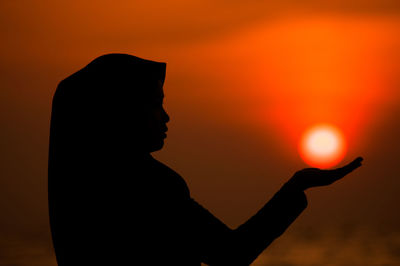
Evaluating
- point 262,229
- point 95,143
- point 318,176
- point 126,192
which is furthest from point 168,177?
point 318,176

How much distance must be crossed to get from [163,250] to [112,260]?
7.6 inches

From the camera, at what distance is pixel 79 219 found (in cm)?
332

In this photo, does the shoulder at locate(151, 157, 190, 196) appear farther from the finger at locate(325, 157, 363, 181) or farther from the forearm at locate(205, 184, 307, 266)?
the finger at locate(325, 157, 363, 181)

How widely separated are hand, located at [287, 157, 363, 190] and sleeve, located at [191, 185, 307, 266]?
5 cm

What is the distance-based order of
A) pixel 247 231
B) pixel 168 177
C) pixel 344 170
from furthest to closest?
pixel 168 177 → pixel 247 231 → pixel 344 170

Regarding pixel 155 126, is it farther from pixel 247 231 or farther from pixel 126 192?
pixel 247 231

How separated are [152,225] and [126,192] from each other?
160 mm

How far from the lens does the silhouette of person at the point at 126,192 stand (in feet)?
10.6

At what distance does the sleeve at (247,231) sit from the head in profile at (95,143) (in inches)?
12.4

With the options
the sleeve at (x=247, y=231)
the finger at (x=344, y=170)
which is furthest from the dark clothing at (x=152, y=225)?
the finger at (x=344, y=170)

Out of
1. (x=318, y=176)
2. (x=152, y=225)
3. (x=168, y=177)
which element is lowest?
(x=152, y=225)

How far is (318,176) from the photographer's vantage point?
3.12 m

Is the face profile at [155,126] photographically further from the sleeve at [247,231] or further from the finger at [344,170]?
the finger at [344,170]

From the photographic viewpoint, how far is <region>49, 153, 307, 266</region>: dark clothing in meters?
3.23
